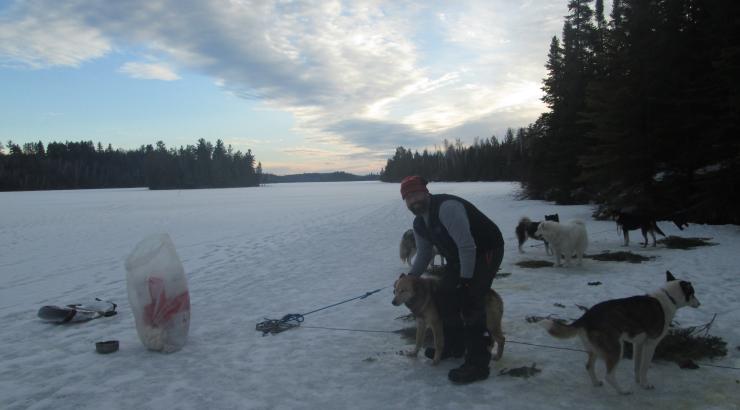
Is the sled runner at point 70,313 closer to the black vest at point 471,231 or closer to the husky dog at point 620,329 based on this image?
the black vest at point 471,231

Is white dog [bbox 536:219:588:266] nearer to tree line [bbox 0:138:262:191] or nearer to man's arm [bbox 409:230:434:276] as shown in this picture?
man's arm [bbox 409:230:434:276]

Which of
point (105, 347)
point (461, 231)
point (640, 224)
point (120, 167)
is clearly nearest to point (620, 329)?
point (461, 231)

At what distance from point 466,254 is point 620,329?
1.44 meters

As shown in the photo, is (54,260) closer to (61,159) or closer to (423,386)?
(423,386)

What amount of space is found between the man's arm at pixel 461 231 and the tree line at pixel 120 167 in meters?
113

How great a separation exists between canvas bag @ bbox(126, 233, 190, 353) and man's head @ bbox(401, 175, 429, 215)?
8.97 feet

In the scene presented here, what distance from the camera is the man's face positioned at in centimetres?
448

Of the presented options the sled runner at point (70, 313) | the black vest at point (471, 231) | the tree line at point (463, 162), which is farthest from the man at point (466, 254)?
the tree line at point (463, 162)

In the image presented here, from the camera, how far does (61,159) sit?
125 meters

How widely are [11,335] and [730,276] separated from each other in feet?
37.5

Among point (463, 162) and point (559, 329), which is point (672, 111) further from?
point (463, 162)

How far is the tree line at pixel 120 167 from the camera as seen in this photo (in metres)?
107

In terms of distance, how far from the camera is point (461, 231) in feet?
14.0

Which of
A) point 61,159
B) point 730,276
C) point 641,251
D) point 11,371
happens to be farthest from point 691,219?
point 61,159
